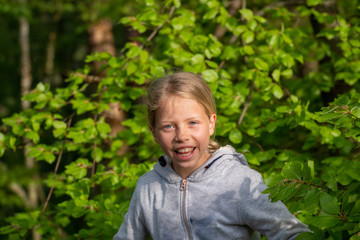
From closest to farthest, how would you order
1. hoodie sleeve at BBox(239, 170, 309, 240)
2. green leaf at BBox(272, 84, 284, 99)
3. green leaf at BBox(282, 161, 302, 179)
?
green leaf at BBox(282, 161, 302, 179)
hoodie sleeve at BBox(239, 170, 309, 240)
green leaf at BBox(272, 84, 284, 99)

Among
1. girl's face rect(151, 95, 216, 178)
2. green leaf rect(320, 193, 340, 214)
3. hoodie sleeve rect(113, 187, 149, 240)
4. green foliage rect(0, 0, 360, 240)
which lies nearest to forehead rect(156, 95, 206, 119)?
girl's face rect(151, 95, 216, 178)

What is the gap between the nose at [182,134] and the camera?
5.76ft

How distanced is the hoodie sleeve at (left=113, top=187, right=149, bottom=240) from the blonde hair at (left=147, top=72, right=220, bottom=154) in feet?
1.16

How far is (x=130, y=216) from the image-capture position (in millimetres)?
1976

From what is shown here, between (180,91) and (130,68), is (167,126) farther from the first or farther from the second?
(130,68)

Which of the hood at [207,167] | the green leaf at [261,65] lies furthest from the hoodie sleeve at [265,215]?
the green leaf at [261,65]

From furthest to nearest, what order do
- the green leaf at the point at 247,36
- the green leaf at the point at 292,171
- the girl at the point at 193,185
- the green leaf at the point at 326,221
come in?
1. the green leaf at the point at 247,36
2. the girl at the point at 193,185
3. the green leaf at the point at 292,171
4. the green leaf at the point at 326,221

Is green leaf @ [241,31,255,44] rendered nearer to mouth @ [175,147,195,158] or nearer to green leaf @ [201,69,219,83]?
green leaf @ [201,69,219,83]

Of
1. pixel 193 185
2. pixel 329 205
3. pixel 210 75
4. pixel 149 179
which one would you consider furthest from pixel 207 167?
pixel 210 75

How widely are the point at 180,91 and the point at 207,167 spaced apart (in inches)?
13.1

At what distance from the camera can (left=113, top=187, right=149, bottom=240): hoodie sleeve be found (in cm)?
194

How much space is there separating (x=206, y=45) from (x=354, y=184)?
1752 mm

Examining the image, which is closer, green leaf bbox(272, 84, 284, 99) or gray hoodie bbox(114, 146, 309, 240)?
gray hoodie bbox(114, 146, 309, 240)

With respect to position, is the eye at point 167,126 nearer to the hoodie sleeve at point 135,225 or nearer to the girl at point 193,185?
the girl at point 193,185
